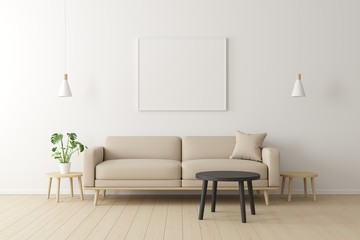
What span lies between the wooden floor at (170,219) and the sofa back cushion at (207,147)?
19.9 inches

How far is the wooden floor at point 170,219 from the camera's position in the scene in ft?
13.2

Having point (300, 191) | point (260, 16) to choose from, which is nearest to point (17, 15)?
point (260, 16)

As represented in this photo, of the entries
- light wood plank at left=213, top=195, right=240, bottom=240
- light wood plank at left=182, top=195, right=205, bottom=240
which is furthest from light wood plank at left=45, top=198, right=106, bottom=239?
light wood plank at left=213, top=195, right=240, bottom=240

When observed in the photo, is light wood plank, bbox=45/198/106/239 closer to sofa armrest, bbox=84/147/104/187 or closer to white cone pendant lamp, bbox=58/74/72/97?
Result: sofa armrest, bbox=84/147/104/187

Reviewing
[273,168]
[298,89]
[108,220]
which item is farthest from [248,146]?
[108,220]

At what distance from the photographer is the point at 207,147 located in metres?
5.95

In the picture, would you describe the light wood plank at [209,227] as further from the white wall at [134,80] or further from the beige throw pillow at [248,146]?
the white wall at [134,80]

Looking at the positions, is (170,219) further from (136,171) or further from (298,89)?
(298,89)

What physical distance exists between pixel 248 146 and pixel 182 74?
4.15ft

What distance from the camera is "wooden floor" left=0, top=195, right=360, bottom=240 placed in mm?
4016

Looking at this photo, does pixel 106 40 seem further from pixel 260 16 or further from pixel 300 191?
pixel 300 191

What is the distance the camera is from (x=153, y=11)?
627cm

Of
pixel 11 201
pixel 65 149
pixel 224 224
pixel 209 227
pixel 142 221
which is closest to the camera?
pixel 209 227

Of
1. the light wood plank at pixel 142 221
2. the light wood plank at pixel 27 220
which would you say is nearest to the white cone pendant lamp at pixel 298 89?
the light wood plank at pixel 142 221
